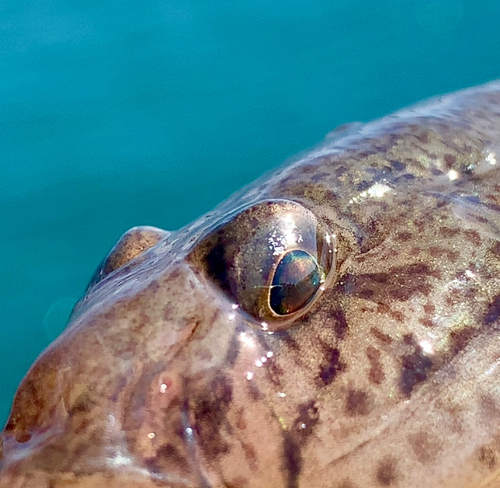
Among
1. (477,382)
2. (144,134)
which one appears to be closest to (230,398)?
(477,382)

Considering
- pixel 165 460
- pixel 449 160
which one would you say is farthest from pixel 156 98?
pixel 165 460

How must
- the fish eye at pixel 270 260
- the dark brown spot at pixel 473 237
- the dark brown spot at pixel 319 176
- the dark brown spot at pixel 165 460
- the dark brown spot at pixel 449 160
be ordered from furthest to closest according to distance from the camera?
the dark brown spot at pixel 449 160 < the dark brown spot at pixel 319 176 < the dark brown spot at pixel 473 237 < the fish eye at pixel 270 260 < the dark brown spot at pixel 165 460

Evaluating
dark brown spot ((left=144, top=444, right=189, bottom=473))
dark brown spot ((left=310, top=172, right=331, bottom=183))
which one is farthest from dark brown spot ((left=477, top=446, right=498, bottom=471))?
dark brown spot ((left=310, top=172, right=331, bottom=183))

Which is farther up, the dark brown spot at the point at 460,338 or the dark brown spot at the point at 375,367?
the dark brown spot at the point at 375,367

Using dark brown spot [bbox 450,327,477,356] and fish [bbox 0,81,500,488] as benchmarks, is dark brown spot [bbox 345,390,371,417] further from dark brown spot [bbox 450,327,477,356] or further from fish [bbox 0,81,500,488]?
dark brown spot [bbox 450,327,477,356]

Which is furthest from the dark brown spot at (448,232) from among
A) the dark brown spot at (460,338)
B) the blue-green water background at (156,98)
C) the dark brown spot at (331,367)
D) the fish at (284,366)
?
the blue-green water background at (156,98)

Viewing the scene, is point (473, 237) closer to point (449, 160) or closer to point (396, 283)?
point (396, 283)

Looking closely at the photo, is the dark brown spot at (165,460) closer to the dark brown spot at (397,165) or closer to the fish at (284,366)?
the fish at (284,366)
